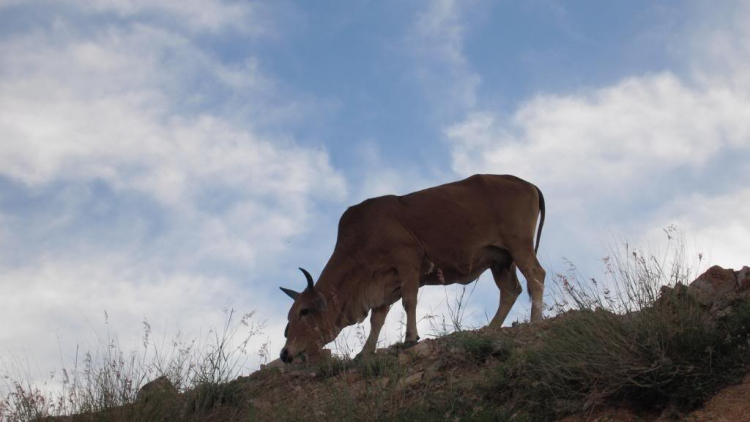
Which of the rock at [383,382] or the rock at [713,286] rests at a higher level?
the rock at [713,286]

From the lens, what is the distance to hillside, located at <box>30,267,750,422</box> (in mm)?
5883

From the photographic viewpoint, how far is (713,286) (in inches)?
289

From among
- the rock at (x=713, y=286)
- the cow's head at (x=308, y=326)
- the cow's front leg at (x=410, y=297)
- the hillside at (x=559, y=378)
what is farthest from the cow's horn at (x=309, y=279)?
the rock at (x=713, y=286)

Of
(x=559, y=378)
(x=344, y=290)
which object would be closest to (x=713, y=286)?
(x=559, y=378)

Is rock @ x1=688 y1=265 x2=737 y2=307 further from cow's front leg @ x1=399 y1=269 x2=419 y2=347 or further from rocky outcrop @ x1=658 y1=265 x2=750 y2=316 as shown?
cow's front leg @ x1=399 y1=269 x2=419 y2=347

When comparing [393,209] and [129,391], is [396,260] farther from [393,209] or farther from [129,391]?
[129,391]

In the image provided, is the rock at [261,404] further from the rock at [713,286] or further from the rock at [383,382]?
the rock at [713,286]

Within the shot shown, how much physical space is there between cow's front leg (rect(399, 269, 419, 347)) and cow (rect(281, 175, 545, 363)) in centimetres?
1

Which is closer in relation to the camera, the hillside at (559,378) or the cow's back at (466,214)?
the hillside at (559,378)

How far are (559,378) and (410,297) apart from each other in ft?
13.3

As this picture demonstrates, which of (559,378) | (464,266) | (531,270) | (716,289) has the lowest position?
(559,378)

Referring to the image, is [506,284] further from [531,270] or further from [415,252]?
[415,252]

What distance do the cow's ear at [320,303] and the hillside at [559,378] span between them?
81.6 inches

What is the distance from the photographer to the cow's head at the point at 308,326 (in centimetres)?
1009
